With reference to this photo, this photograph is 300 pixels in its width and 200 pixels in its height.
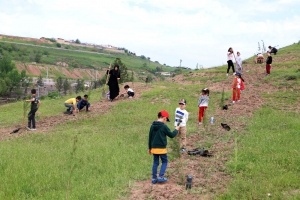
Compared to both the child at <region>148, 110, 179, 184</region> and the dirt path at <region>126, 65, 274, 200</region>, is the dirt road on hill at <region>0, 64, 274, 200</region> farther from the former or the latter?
the child at <region>148, 110, 179, 184</region>

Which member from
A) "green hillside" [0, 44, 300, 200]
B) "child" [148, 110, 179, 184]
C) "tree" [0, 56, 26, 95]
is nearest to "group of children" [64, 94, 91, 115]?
"green hillside" [0, 44, 300, 200]

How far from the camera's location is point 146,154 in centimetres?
886

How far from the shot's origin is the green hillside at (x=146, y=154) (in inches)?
246

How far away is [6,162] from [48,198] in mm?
2875

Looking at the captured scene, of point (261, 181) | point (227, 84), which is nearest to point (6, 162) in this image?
point (261, 181)

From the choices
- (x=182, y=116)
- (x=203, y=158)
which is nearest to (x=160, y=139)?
(x=203, y=158)

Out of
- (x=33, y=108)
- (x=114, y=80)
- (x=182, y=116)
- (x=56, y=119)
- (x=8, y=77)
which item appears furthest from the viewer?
(x=8, y=77)

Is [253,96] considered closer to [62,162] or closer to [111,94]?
[111,94]

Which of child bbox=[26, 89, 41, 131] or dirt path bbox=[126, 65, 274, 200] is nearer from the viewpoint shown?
dirt path bbox=[126, 65, 274, 200]

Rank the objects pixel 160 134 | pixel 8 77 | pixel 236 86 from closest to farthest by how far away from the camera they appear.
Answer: pixel 160 134 < pixel 236 86 < pixel 8 77

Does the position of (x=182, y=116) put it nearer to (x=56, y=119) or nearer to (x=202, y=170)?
(x=202, y=170)

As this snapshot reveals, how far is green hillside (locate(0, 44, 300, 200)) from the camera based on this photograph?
6238mm

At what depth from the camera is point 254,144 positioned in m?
8.81

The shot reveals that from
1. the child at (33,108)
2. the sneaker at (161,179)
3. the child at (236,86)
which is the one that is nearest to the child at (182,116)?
the sneaker at (161,179)
